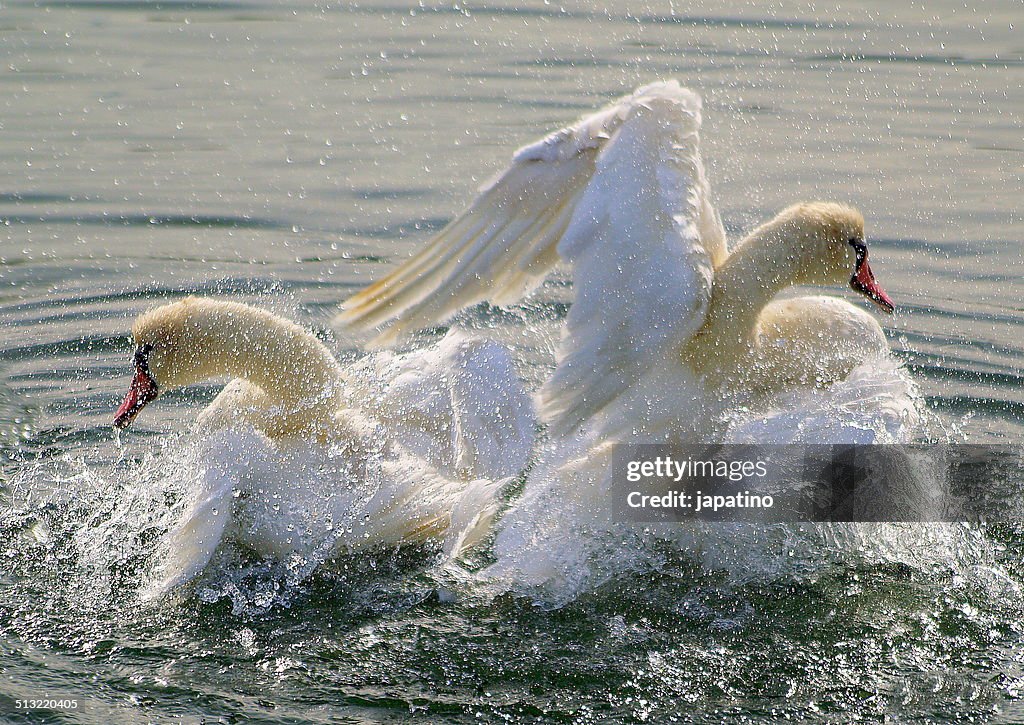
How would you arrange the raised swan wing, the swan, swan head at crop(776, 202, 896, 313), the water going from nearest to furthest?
the water → the raised swan wing → the swan → swan head at crop(776, 202, 896, 313)

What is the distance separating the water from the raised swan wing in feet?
2.62

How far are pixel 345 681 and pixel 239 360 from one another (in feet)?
4.53

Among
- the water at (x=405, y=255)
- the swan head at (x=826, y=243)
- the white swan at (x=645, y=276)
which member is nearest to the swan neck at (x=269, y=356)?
the white swan at (x=645, y=276)

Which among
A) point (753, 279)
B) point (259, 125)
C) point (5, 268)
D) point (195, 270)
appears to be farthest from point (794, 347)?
point (259, 125)

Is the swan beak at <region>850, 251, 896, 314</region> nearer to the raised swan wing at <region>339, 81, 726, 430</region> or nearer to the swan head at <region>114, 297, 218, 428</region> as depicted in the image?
the raised swan wing at <region>339, 81, 726, 430</region>

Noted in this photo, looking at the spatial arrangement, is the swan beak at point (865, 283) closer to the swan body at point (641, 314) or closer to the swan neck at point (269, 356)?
the swan body at point (641, 314)

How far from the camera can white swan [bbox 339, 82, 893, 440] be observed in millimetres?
4266

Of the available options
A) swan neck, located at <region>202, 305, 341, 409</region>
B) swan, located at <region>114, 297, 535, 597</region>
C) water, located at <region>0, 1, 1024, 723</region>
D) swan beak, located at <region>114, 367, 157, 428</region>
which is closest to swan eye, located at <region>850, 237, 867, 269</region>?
water, located at <region>0, 1, 1024, 723</region>

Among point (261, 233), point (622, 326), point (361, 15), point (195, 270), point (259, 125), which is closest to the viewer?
point (622, 326)

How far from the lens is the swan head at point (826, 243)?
4.71 metres

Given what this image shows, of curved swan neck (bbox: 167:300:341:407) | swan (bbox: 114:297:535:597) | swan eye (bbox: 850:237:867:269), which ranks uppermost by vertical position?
swan eye (bbox: 850:237:867:269)

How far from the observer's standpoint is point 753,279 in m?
4.55

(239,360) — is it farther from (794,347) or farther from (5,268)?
(5,268)

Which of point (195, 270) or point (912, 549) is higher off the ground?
point (195, 270)
